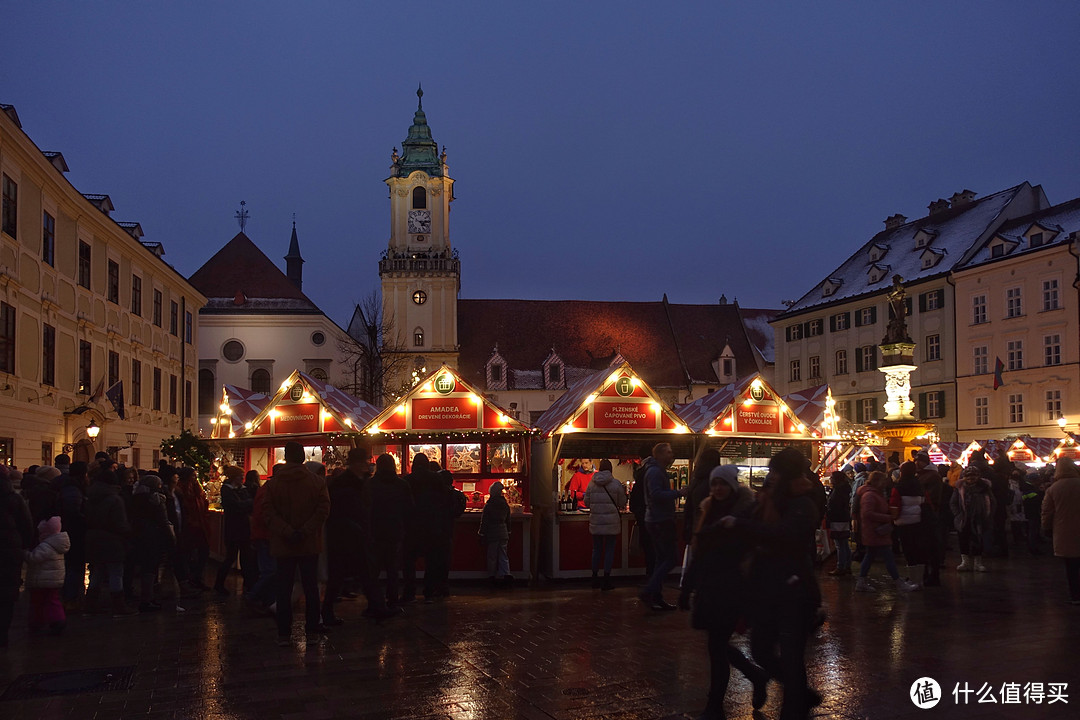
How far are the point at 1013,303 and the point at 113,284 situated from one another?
111 ft

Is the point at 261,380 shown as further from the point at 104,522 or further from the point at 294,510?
the point at 294,510

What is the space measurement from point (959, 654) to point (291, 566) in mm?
5724

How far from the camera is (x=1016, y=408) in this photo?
40719mm

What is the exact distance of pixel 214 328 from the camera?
5419cm

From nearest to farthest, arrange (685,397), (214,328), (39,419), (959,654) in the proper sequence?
(959,654)
(39,419)
(214,328)
(685,397)

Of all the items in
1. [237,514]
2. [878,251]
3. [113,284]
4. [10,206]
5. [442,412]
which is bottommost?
[237,514]

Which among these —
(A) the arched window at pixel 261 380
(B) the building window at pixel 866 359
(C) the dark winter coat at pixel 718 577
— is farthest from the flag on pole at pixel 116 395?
(B) the building window at pixel 866 359

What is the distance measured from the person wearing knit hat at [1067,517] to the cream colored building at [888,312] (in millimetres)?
31423

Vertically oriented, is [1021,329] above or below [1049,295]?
below

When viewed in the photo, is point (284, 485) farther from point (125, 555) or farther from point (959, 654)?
point (959, 654)

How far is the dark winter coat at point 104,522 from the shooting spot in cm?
1089

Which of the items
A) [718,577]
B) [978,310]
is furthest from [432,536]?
[978,310]

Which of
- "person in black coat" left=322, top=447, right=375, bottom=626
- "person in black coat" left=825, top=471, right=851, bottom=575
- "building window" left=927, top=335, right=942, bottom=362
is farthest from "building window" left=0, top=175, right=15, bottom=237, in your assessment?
"building window" left=927, top=335, right=942, bottom=362

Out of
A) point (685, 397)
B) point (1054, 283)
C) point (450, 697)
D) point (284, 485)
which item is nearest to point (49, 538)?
point (284, 485)
